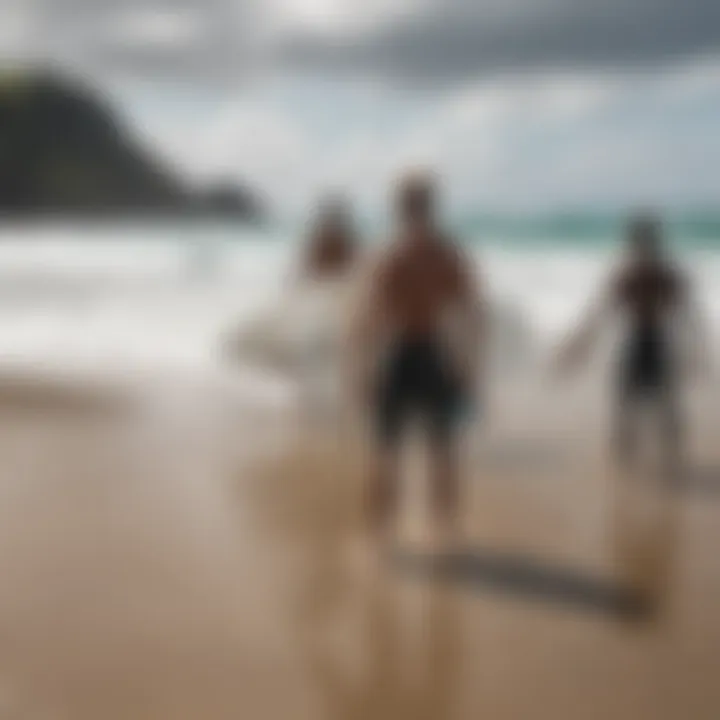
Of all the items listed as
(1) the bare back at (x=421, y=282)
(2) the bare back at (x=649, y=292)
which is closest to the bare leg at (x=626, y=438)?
(2) the bare back at (x=649, y=292)

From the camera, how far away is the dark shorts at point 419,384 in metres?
1.77

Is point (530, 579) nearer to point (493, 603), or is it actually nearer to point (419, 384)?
point (493, 603)

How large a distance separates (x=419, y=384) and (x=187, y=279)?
16.2 inches

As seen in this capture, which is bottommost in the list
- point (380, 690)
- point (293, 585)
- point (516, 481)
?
point (380, 690)

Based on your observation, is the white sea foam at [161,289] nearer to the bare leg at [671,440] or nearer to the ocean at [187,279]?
the ocean at [187,279]

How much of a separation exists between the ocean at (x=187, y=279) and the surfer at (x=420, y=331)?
6 centimetres

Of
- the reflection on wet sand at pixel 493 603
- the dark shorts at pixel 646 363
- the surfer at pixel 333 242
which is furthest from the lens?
the dark shorts at pixel 646 363

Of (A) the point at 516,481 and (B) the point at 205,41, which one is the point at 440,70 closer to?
(B) the point at 205,41

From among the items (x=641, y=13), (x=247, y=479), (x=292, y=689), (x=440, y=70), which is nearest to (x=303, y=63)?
(x=440, y=70)

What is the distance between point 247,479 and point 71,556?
1.03 ft

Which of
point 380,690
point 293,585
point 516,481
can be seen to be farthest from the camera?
point 516,481

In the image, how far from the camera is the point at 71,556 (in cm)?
175

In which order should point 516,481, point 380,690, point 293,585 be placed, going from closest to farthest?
point 380,690, point 293,585, point 516,481

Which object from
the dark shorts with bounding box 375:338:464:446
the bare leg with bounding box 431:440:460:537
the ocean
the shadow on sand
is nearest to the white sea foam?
the ocean
